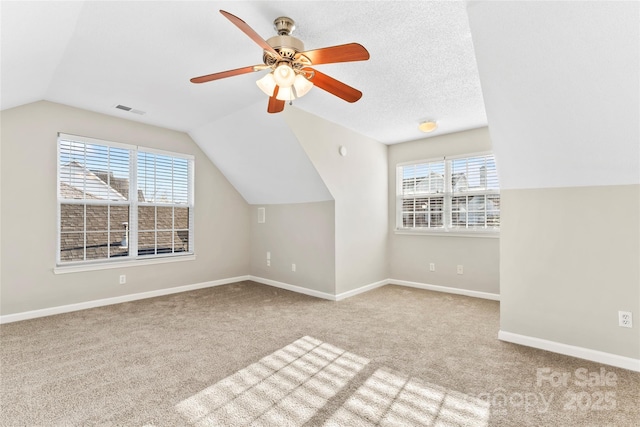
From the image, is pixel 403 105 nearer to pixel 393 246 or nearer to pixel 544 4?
pixel 544 4

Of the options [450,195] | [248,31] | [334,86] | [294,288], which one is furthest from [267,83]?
[450,195]

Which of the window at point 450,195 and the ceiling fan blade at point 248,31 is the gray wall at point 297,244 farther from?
the ceiling fan blade at point 248,31

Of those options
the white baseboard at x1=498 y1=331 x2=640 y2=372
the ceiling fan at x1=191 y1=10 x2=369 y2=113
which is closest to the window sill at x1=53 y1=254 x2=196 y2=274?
the ceiling fan at x1=191 y1=10 x2=369 y2=113

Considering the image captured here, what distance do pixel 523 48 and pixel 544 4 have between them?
284 millimetres

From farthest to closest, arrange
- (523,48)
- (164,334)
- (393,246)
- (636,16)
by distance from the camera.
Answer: (393,246) < (164,334) < (523,48) < (636,16)

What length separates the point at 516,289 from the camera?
2902 mm

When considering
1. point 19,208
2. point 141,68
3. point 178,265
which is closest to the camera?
point 141,68

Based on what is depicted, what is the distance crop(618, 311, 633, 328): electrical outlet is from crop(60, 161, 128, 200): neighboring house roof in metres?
5.55

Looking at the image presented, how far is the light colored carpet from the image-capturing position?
1.86 metres

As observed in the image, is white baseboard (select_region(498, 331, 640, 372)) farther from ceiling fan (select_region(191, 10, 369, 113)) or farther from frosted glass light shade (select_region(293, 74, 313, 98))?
frosted glass light shade (select_region(293, 74, 313, 98))

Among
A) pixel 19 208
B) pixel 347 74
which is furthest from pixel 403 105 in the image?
pixel 19 208

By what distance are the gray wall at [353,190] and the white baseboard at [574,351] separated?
2176mm

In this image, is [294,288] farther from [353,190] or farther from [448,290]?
[448,290]

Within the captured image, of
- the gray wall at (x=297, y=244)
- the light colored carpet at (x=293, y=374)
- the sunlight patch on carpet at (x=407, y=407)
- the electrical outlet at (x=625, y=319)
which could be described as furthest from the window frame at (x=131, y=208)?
the electrical outlet at (x=625, y=319)
